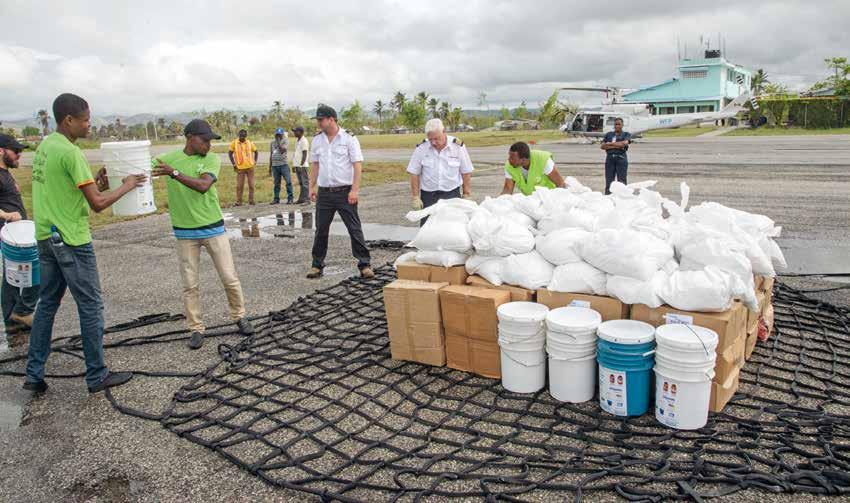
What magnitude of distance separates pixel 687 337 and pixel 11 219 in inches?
211

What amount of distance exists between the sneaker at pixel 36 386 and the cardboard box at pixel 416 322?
2.38 m

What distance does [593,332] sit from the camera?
3.42m

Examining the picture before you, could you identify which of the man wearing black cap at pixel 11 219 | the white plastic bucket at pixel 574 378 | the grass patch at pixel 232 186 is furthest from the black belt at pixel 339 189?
the grass patch at pixel 232 186

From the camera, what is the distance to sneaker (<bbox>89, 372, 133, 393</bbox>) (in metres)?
3.96

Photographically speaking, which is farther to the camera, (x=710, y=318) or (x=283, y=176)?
→ (x=283, y=176)

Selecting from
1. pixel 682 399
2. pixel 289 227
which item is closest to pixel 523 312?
pixel 682 399

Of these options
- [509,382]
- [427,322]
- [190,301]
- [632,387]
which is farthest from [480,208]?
[190,301]

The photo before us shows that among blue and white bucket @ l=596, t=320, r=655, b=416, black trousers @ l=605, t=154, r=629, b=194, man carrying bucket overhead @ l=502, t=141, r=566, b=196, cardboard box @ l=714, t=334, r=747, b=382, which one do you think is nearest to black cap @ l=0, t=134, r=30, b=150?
man carrying bucket overhead @ l=502, t=141, r=566, b=196

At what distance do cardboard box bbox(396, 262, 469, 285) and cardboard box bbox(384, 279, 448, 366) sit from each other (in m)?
0.09

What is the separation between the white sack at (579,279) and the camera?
3.72 meters

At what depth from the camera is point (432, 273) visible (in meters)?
4.30

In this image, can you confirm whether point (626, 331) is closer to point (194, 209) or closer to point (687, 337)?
point (687, 337)

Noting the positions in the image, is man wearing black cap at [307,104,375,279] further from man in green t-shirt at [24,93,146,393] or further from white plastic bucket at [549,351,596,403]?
white plastic bucket at [549,351,596,403]

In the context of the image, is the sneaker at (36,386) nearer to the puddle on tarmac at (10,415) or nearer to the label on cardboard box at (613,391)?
the puddle on tarmac at (10,415)
